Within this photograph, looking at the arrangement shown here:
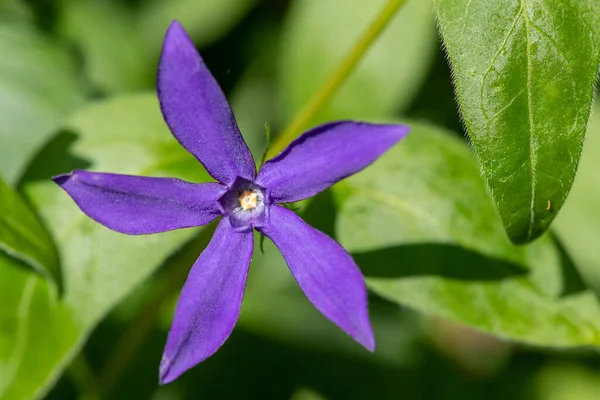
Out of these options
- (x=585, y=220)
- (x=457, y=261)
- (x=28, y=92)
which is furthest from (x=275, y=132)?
(x=457, y=261)

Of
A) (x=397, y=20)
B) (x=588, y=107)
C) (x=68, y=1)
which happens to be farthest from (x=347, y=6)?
(x=588, y=107)

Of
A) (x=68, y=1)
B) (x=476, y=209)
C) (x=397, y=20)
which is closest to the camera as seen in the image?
(x=476, y=209)

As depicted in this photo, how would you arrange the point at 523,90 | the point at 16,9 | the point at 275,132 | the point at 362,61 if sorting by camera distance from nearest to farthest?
1. the point at 523,90
2. the point at 362,61
3. the point at 16,9
4. the point at 275,132

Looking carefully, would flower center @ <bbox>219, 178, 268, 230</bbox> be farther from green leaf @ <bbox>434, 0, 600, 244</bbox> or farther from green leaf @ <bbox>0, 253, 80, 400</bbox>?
green leaf @ <bbox>0, 253, 80, 400</bbox>

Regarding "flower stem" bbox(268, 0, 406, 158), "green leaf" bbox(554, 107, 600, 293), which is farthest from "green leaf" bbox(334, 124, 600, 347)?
"green leaf" bbox(554, 107, 600, 293)

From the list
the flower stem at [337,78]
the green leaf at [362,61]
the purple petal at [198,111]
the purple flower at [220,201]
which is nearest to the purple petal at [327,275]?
the purple flower at [220,201]

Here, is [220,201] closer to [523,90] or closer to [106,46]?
[523,90]

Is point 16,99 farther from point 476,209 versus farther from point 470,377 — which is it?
point 470,377
